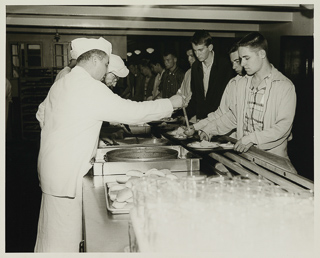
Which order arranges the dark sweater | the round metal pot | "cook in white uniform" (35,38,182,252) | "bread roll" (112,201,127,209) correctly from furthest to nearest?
1. the dark sweater
2. the round metal pot
3. "cook in white uniform" (35,38,182,252)
4. "bread roll" (112,201,127,209)

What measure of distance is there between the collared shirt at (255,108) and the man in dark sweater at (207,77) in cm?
88

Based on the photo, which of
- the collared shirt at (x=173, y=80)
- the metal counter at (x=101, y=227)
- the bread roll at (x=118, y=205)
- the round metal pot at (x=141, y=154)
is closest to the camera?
the metal counter at (x=101, y=227)

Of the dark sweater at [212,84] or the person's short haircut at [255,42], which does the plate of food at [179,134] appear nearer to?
the person's short haircut at [255,42]

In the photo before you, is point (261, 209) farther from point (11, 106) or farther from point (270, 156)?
point (11, 106)

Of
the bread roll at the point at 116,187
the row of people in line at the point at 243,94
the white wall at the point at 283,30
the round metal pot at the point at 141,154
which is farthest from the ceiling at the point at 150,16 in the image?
the bread roll at the point at 116,187

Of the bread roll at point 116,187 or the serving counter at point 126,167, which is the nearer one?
the serving counter at point 126,167

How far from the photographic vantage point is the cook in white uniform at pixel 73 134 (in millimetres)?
1590

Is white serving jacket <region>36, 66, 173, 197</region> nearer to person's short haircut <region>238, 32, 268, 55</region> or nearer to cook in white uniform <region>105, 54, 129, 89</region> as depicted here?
cook in white uniform <region>105, 54, 129, 89</region>

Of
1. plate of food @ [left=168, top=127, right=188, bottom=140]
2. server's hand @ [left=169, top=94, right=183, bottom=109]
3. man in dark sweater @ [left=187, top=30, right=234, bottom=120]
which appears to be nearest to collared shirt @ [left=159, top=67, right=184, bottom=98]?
man in dark sweater @ [left=187, top=30, right=234, bottom=120]

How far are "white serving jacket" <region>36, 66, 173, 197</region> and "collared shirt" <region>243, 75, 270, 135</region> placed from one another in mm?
893

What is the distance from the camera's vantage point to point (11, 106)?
7.43m

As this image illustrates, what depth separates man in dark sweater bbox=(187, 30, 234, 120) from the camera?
317 centimetres

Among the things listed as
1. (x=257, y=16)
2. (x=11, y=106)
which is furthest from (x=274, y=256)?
(x=11, y=106)

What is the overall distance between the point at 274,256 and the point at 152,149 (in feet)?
3.88
